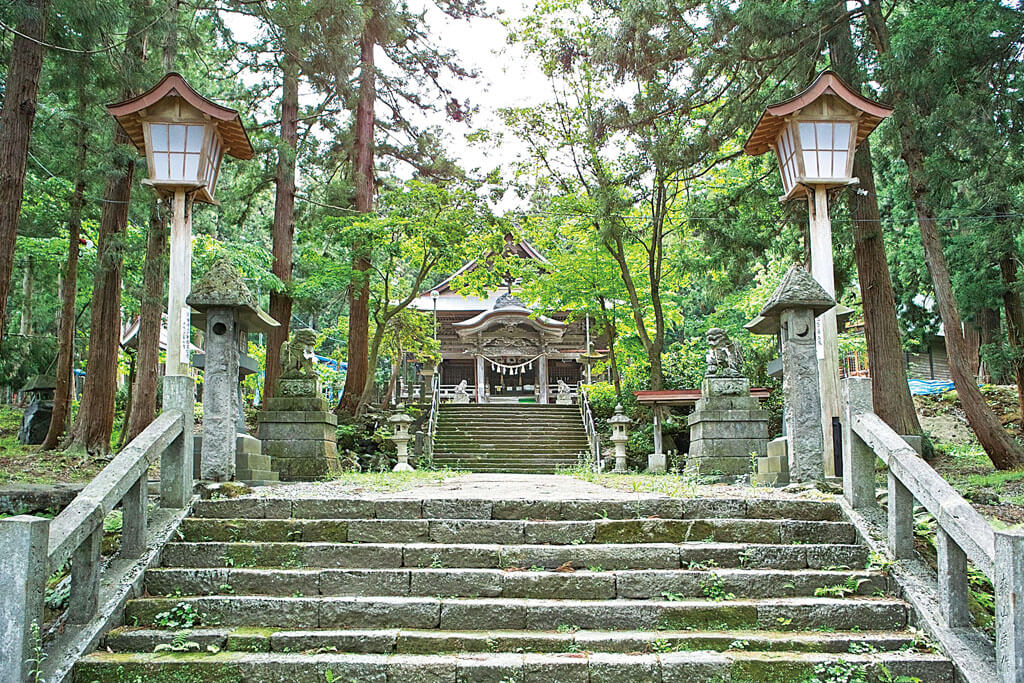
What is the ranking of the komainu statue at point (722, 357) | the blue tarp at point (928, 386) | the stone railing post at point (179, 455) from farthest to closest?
the blue tarp at point (928, 386)
the komainu statue at point (722, 357)
the stone railing post at point (179, 455)

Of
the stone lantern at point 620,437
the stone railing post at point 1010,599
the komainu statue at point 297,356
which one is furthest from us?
the stone lantern at point 620,437

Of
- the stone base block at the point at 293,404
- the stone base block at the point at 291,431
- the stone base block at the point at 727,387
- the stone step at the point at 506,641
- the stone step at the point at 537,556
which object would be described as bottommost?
the stone step at the point at 506,641

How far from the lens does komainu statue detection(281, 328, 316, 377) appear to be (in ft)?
31.0

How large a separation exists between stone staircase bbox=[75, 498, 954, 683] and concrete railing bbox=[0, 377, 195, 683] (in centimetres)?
27

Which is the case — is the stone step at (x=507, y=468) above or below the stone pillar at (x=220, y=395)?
below

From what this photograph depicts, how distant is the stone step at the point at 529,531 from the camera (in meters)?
5.55

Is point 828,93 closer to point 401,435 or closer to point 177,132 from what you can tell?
point 177,132

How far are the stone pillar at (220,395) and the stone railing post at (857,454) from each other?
5.09 metres

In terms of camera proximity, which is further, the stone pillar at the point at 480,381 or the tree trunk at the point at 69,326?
the stone pillar at the point at 480,381

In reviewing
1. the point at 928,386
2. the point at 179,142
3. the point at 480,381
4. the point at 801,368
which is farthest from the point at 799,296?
the point at 480,381

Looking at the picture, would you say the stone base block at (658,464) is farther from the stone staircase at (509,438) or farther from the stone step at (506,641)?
the stone step at (506,641)

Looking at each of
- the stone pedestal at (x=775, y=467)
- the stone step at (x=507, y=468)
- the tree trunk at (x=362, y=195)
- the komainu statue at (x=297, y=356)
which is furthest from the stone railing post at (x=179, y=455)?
the tree trunk at (x=362, y=195)

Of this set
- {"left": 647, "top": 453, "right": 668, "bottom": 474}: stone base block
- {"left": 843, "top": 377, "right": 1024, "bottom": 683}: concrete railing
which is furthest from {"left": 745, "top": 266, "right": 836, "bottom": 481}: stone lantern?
{"left": 647, "top": 453, "right": 668, "bottom": 474}: stone base block

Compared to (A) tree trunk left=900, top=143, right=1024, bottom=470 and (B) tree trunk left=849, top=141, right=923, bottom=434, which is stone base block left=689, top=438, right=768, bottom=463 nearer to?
(B) tree trunk left=849, top=141, right=923, bottom=434
